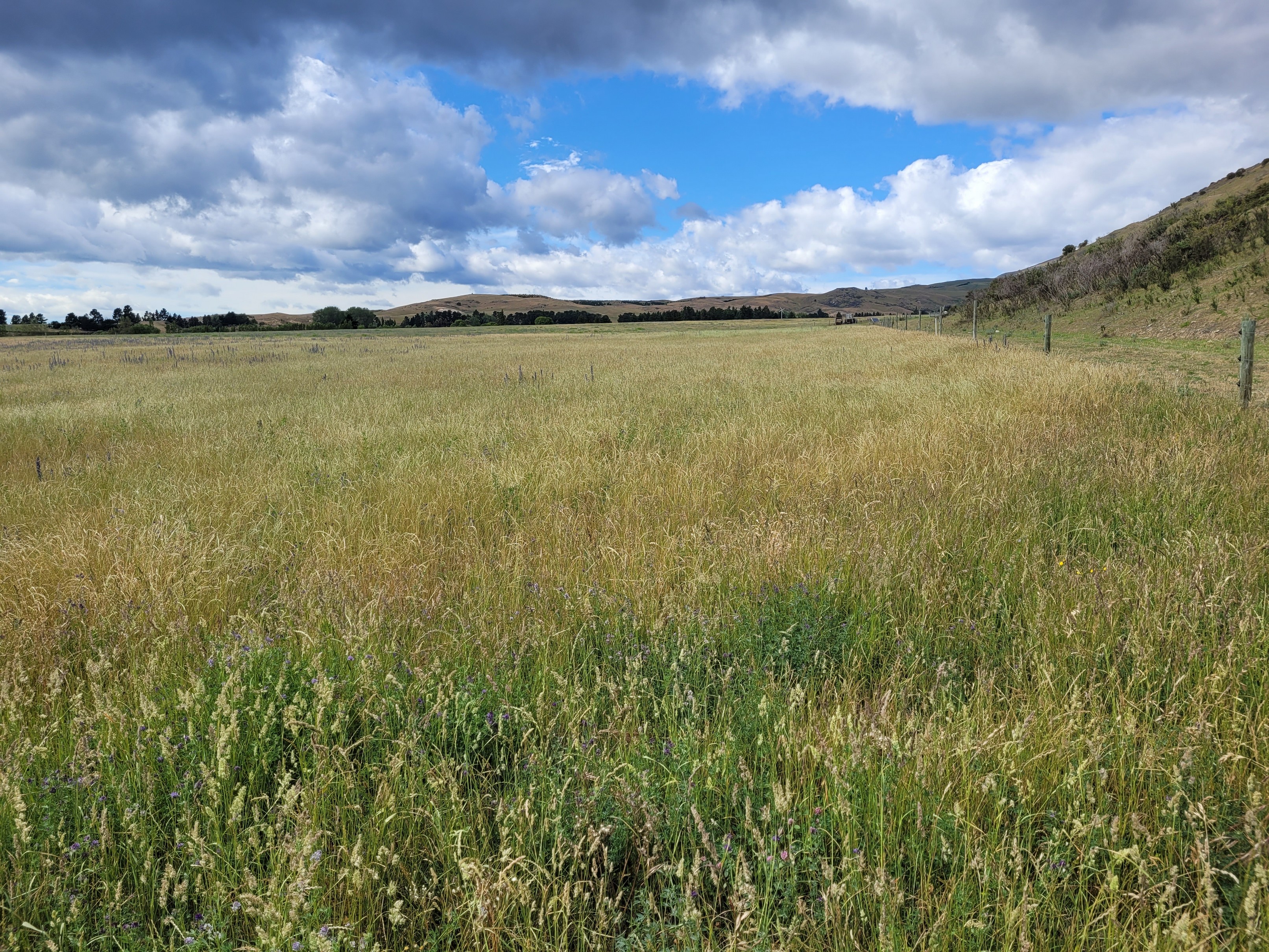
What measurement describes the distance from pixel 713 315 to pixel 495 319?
1574 inches

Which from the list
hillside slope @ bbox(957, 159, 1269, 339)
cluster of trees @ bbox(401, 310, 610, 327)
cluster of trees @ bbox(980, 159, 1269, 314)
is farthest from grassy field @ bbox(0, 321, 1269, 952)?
cluster of trees @ bbox(401, 310, 610, 327)

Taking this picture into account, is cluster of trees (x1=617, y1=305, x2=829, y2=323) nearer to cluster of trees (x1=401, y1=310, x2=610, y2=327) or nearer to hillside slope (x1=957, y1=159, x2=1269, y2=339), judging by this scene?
cluster of trees (x1=401, y1=310, x2=610, y2=327)

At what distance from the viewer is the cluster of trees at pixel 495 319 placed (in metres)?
106

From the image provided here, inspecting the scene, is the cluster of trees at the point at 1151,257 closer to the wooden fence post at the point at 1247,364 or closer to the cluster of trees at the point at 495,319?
the wooden fence post at the point at 1247,364

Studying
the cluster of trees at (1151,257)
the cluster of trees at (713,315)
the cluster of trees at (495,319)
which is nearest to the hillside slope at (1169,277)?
the cluster of trees at (1151,257)

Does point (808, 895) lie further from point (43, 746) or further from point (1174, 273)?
point (1174, 273)

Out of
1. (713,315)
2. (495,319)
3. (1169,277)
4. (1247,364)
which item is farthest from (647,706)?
(713,315)

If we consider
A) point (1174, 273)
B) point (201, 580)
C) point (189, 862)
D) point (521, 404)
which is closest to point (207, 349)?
point (521, 404)

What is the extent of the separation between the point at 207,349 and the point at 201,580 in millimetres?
35837

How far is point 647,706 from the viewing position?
270 cm

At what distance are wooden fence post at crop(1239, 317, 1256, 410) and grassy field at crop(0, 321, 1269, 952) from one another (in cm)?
479

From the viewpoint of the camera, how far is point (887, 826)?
76.5 inches

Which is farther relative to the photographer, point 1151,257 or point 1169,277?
point 1151,257

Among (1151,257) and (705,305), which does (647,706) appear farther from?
(705,305)
